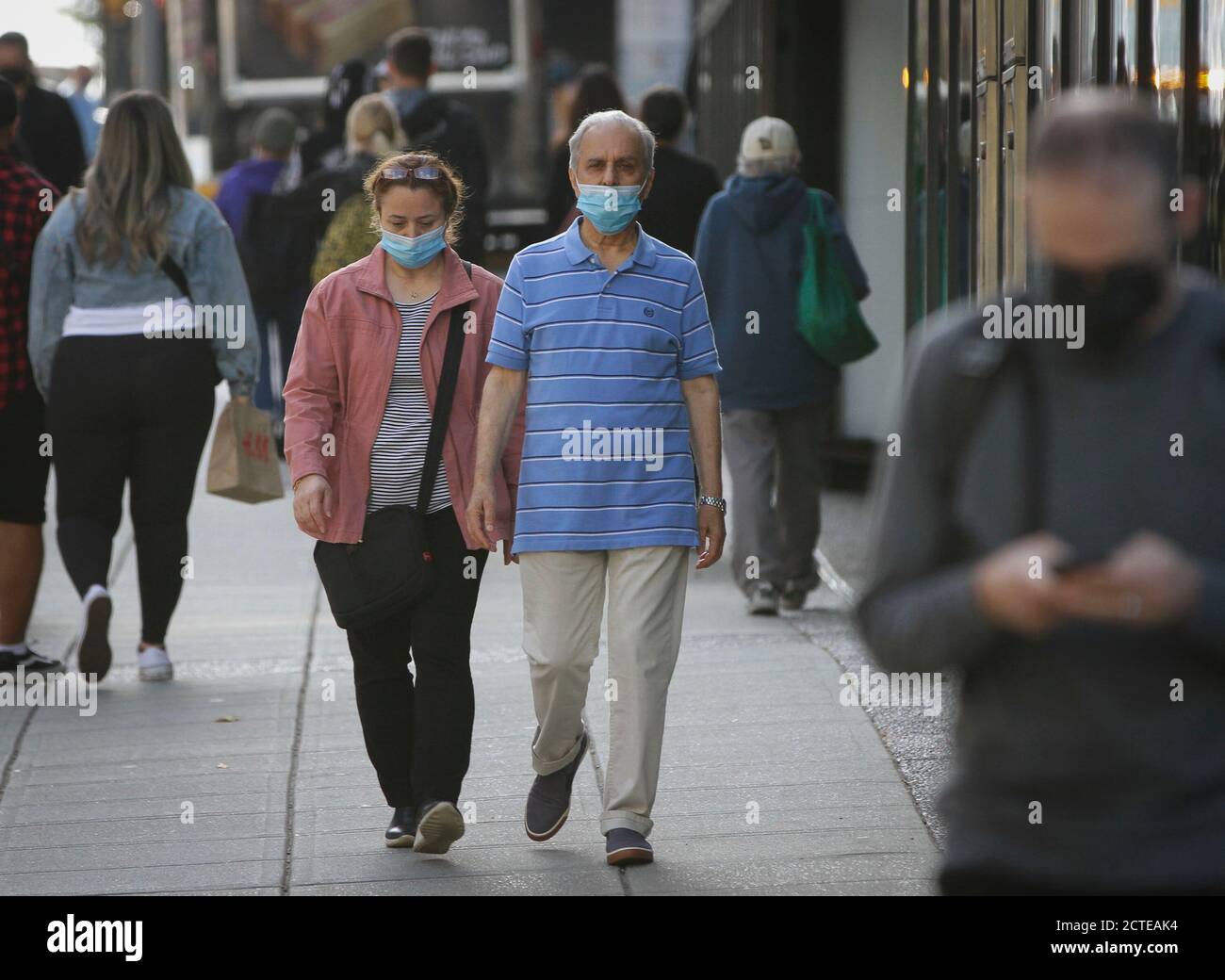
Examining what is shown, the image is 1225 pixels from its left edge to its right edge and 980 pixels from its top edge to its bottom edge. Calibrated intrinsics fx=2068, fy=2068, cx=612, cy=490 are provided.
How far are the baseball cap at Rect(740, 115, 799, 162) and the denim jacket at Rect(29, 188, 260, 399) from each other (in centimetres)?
225

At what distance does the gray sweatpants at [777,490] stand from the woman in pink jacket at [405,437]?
3320 mm

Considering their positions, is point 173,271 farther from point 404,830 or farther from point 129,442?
point 404,830

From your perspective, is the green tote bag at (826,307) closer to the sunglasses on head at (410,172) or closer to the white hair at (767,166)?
the white hair at (767,166)

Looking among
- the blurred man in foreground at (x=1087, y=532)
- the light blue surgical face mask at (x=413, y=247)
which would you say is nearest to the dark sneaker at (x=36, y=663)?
the light blue surgical face mask at (x=413, y=247)

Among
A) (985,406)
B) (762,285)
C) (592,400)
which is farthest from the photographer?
(762,285)

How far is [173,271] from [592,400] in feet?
9.00

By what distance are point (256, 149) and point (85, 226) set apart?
6164 mm

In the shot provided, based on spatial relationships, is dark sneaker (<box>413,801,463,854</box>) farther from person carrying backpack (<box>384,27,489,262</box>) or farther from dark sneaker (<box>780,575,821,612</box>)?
person carrying backpack (<box>384,27,489,262</box>)

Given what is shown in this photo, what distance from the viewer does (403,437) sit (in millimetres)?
5055

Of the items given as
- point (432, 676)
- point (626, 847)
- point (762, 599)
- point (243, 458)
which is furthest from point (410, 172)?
point (762, 599)

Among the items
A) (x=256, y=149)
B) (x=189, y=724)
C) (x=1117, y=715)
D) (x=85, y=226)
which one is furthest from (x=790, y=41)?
(x=1117, y=715)

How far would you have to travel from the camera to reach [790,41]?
1179cm

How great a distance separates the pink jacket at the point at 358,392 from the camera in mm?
5023

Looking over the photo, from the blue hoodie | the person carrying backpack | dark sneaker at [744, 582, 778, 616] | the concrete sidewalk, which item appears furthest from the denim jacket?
the person carrying backpack
